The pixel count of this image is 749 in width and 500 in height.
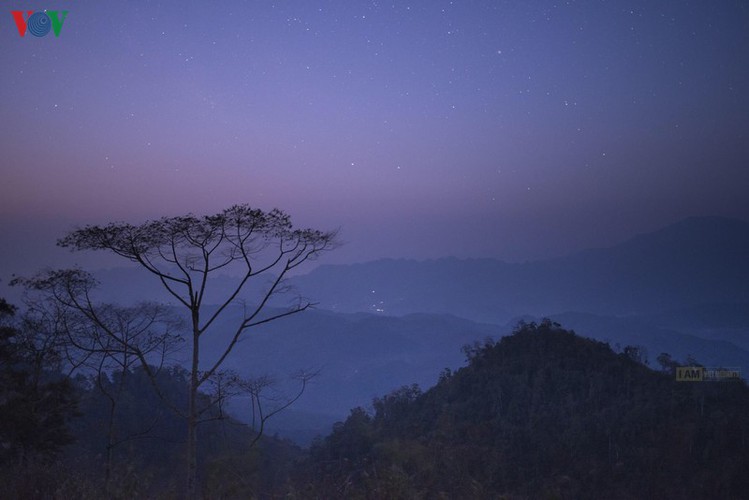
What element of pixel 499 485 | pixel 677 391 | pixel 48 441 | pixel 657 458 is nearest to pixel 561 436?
pixel 657 458

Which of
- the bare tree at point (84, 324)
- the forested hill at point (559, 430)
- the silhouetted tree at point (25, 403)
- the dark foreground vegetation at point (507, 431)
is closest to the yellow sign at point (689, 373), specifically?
the forested hill at point (559, 430)

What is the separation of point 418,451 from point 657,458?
2611 centimetres

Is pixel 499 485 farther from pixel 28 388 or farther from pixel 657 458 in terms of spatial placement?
pixel 28 388

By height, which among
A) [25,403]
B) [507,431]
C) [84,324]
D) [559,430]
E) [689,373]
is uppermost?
[689,373]

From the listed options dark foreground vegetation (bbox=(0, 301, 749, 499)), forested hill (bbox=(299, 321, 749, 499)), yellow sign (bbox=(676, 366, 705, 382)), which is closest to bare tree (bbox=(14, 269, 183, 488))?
dark foreground vegetation (bbox=(0, 301, 749, 499))

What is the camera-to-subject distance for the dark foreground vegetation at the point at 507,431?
131 ft

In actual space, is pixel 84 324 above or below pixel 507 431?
above

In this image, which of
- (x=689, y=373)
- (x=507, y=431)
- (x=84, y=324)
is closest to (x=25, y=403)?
(x=84, y=324)

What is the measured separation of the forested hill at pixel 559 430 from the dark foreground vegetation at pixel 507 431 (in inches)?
6.7

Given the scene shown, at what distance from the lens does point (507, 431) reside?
2327 inches

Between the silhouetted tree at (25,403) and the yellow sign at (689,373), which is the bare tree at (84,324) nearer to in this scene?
the silhouetted tree at (25,403)

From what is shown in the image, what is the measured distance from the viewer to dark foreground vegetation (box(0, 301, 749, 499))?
40031 mm

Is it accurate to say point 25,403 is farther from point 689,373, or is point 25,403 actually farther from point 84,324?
point 689,373

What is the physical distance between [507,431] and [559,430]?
6.67 metres
